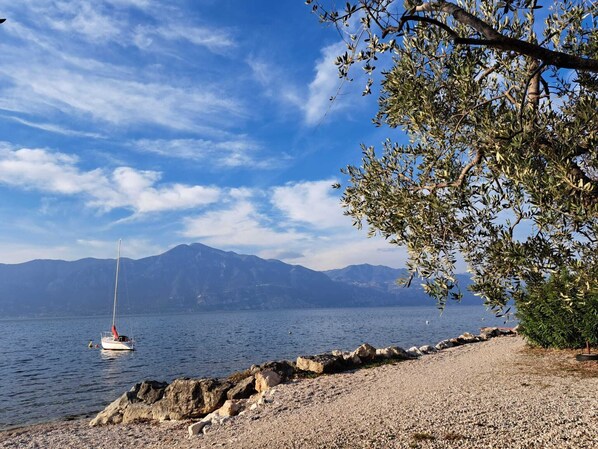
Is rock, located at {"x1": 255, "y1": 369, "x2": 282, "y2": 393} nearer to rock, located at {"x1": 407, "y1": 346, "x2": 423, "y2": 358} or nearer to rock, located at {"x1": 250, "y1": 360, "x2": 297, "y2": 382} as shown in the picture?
rock, located at {"x1": 250, "y1": 360, "x2": 297, "y2": 382}

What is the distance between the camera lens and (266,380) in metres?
24.4

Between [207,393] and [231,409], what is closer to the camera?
[231,409]

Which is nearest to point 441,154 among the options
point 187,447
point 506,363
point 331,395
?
point 187,447

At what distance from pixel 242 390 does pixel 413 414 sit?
1219 centimetres

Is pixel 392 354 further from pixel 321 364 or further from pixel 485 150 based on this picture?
pixel 485 150

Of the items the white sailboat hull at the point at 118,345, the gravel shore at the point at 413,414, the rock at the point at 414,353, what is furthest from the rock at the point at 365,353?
the white sailboat hull at the point at 118,345

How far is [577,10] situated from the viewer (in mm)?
7719

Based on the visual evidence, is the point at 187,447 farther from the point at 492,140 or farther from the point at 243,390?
the point at 492,140

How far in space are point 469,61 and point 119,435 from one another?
77.5 ft

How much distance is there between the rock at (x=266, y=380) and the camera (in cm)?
2431

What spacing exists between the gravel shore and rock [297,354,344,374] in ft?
3.69

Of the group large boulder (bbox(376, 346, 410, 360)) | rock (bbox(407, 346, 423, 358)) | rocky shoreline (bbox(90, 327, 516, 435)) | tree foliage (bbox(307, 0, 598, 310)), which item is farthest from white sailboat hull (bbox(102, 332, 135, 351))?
tree foliage (bbox(307, 0, 598, 310))

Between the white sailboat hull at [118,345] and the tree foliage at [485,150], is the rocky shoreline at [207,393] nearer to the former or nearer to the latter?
the tree foliage at [485,150]

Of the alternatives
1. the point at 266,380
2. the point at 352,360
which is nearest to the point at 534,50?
the point at 266,380
